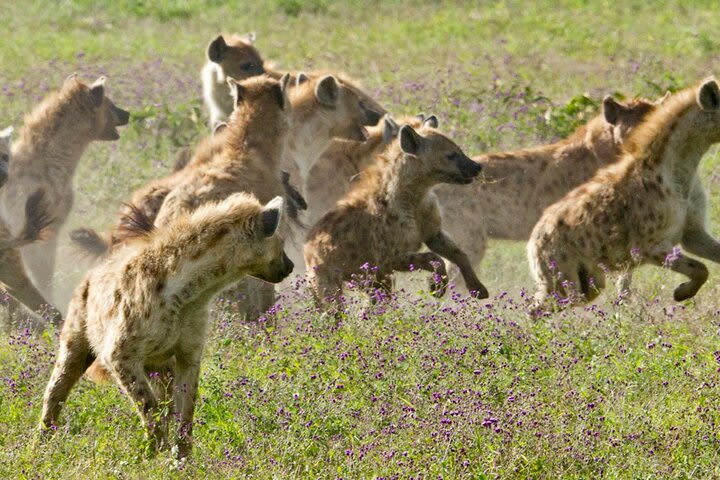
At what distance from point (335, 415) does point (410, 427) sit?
1.23 feet

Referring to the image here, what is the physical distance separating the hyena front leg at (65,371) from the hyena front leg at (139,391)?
379mm

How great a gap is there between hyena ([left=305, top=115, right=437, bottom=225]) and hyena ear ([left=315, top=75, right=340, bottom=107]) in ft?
0.88

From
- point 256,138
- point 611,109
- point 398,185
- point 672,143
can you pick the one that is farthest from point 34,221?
point 611,109

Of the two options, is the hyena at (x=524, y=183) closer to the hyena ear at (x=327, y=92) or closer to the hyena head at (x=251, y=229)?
the hyena ear at (x=327, y=92)

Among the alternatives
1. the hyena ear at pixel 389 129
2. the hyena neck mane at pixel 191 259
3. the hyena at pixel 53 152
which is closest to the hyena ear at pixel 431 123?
the hyena ear at pixel 389 129

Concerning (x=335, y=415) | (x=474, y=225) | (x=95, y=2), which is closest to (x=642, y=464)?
(x=335, y=415)

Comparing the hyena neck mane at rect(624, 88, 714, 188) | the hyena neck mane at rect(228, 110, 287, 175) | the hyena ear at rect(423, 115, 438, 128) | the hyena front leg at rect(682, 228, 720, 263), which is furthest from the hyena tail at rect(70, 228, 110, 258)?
the hyena front leg at rect(682, 228, 720, 263)

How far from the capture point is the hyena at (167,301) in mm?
5621

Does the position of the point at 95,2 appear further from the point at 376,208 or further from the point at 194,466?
the point at 194,466

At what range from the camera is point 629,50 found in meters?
16.6

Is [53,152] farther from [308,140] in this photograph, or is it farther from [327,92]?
[327,92]

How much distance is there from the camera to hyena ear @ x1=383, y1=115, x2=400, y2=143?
9.13 meters

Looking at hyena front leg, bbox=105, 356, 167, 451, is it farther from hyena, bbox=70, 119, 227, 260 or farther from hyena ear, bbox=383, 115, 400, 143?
hyena ear, bbox=383, 115, 400, 143

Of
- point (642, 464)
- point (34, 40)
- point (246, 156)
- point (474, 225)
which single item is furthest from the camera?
point (34, 40)
